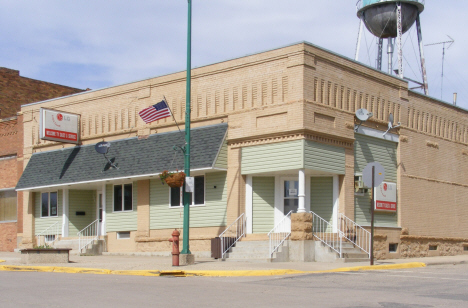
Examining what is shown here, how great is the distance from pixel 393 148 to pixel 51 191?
15.8 meters

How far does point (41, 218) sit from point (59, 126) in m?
4.89

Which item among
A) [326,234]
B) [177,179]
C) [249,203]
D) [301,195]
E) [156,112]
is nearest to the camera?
[177,179]

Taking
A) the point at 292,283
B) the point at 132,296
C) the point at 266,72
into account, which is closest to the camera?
the point at 132,296

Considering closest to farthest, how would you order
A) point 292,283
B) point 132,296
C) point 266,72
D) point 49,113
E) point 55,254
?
point 132,296
point 292,283
point 55,254
point 266,72
point 49,113

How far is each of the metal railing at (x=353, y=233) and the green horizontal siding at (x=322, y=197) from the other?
0.53 m

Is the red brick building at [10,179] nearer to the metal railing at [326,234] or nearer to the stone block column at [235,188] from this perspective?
the stone block column at [235,188]

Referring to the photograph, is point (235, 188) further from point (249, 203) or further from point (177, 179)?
point (177, 179)

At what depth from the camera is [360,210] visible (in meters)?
23.5

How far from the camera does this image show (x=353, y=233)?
2253 cm

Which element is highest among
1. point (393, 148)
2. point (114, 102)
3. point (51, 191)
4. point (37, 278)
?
point (114, 102)

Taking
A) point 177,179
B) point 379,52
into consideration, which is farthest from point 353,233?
point 379,52

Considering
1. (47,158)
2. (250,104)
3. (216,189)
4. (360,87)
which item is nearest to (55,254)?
(216,189)

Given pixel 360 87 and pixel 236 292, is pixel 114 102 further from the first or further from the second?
pixel 236 292

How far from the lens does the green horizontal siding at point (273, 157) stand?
21531 mm
